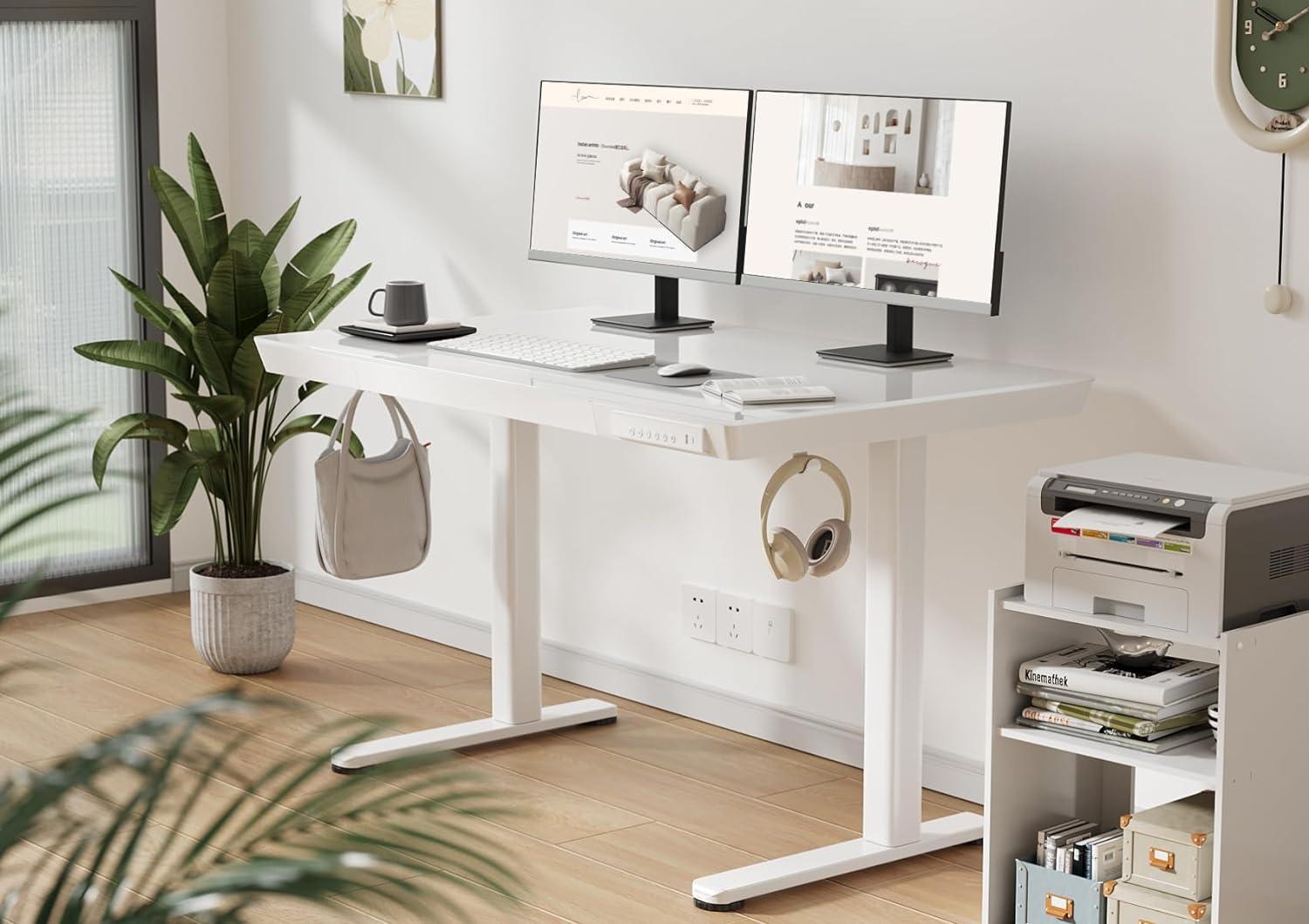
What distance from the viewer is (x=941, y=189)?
2908 millimetres

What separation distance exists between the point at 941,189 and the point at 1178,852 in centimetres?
113

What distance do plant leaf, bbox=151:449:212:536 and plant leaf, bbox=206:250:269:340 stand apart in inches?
12.5

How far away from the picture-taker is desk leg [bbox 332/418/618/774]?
358 cm

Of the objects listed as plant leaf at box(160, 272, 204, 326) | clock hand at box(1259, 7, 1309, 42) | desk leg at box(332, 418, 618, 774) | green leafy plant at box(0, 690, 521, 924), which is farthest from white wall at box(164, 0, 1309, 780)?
green leafy plant at box(0, 690, 521, 924)

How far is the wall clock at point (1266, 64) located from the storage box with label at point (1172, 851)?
1.03 m

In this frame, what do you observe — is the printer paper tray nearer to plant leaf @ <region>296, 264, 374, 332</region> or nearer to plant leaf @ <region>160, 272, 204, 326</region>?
plant leaf @ <region>296, 264, 374, 332</region>

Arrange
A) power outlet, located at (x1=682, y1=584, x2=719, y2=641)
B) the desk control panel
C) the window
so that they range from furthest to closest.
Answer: the window
power outlet, located at (x1=682, y1=584, x2=719, y2=641)
the desk control panel

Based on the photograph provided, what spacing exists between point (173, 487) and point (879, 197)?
6.21 ft

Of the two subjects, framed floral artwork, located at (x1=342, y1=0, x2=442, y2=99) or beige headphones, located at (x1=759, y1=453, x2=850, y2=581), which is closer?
beige headphones, located at (x1=759, y1=453, x2=850, y2=581)

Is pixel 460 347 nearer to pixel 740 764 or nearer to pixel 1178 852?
pixel 740 764

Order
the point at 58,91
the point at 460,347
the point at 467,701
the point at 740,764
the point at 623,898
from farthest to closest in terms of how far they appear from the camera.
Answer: the point at 58,91, the point at 467,701, the point at 740,764, the point at 460,347, the point at 623,898

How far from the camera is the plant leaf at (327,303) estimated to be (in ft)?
13.3

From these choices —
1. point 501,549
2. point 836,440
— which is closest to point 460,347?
point 501,549

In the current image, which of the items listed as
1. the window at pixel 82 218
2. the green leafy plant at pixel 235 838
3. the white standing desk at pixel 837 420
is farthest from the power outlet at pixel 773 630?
the green leafy plant at pixel 235 838
